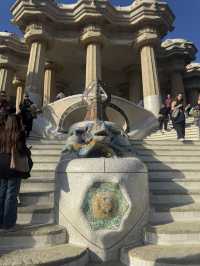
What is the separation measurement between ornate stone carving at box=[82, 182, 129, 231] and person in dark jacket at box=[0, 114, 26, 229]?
1.05 metres

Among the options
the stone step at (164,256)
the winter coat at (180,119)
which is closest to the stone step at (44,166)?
the stone step at (164,256)

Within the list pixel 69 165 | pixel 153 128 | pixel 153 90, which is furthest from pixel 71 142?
pixel 153 90

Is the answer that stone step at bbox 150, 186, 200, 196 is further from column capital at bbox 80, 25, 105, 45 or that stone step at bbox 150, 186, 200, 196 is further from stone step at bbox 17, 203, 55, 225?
column capital at bbox 80, 25, 105, 45

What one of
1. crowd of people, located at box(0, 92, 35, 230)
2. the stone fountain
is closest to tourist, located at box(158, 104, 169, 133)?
the stone fountain

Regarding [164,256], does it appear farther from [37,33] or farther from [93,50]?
[37,33]

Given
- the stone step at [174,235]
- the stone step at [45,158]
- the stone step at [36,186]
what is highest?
the stone step at [45,158]

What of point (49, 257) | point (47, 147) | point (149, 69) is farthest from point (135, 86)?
point (49, 257)

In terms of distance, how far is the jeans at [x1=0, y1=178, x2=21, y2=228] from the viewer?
4.04 m

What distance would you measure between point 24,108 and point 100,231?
647 cm

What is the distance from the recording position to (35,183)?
585 cm

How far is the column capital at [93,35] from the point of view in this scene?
20234 mm

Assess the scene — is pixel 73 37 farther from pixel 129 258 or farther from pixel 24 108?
pixel 129 258

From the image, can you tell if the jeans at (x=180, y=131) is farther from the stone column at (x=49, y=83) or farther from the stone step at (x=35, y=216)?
the stone column at (x=49, y=83)

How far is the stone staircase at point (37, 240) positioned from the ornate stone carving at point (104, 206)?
43cm
